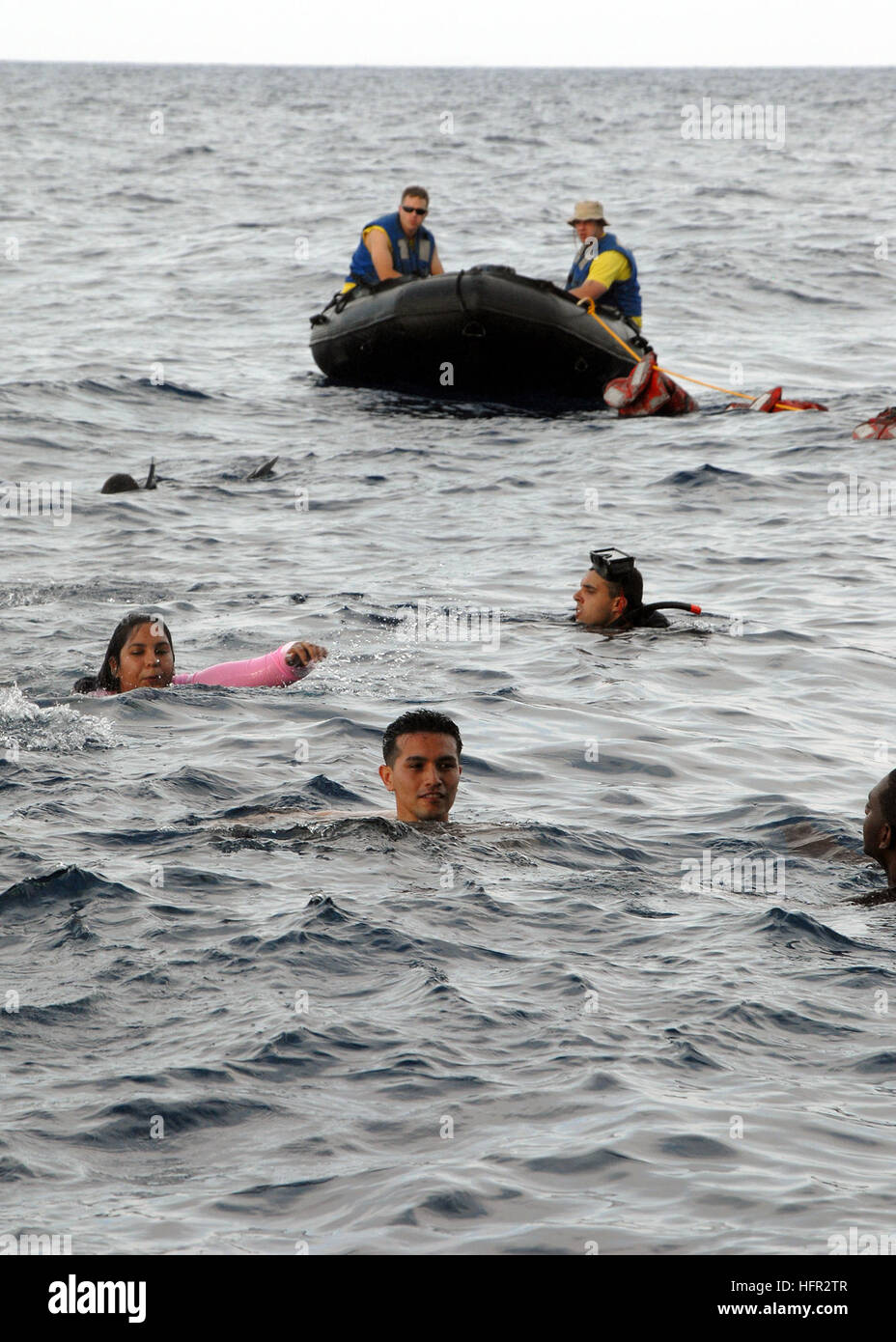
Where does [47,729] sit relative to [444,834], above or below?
above

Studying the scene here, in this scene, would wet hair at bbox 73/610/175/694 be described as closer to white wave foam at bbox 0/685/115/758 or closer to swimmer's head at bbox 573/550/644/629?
white wave foam at bbox 0/685/115/758

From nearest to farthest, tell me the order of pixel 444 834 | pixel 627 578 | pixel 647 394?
1. pixel 444 834
2. pixel 627 578
3. pixel 647 394

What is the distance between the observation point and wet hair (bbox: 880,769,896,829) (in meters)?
7.25

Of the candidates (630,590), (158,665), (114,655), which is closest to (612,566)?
(630,590)

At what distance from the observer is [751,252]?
3197 centimetres

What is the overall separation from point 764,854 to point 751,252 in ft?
85.9

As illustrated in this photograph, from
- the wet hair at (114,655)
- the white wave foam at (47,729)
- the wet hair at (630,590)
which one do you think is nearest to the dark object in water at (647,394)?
the wet hair at (630,590)

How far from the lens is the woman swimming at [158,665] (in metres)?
9.80

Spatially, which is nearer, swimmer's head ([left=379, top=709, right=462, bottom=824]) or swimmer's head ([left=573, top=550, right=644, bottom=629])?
swimmer's head ([left=379, top=709, right=462, bottom=824])

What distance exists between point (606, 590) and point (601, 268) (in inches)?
318

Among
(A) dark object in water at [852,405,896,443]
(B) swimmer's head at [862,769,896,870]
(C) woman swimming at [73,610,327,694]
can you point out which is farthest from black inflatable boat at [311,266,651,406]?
(B) swimmer's head at [862,769,896,870]

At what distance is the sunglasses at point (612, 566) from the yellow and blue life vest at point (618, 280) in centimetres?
798

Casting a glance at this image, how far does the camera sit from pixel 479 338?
1823 centimetres

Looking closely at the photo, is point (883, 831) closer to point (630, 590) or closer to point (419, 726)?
point (419, 726)
